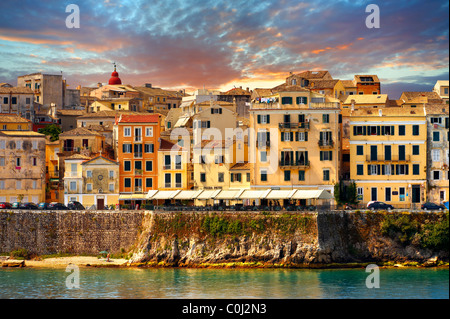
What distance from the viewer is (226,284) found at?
206 ft

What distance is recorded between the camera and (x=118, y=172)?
87625mm

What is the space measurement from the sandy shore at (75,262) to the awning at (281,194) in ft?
47.9

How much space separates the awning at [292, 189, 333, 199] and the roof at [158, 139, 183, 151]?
17.9 meters

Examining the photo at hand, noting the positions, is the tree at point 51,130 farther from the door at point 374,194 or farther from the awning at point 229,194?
the door at point 374,194

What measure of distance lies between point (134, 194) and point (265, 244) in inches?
813

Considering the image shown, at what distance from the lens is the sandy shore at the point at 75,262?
7444cm

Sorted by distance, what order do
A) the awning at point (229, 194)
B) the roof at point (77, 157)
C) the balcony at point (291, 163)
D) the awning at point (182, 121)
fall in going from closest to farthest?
the awning at point (229, 194), the balcony at point (291, 163), the roof at point (77, 157), the awning at point (182, 121)

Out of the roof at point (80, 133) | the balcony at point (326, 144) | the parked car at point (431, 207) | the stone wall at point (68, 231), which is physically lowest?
the stone wall at point (68, 231)

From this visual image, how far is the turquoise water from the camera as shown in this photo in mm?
58562

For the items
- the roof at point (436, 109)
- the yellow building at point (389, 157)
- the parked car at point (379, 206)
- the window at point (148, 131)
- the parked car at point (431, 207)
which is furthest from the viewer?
the window at point (148, 131)

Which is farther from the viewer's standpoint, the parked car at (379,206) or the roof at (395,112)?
the roof at (395,112)

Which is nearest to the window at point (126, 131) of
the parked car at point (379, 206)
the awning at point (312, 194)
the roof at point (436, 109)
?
the awning at point (312, 194)

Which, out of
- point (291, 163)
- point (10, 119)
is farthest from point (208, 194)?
point (10, 119)
